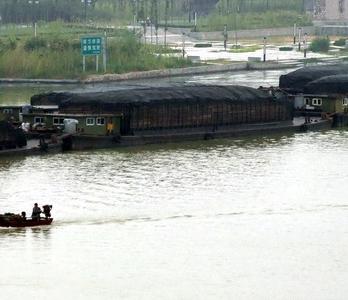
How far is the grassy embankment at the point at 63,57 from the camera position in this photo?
6969 cm

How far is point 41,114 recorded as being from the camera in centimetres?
4184

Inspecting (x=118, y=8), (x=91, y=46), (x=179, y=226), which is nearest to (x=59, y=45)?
(x=91, y=46)

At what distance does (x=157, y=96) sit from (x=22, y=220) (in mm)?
15637

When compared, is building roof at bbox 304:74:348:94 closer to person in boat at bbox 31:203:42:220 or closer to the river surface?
the river surface

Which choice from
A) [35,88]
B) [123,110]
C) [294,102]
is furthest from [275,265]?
[35,88]

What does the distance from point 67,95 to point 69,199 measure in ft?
40.8

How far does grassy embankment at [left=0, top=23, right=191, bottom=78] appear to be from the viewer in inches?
2744

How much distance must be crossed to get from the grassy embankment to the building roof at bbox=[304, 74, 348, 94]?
19.8 metres

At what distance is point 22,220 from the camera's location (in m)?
29.0

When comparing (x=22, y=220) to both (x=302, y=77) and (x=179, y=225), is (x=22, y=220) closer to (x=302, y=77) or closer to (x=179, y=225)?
(x=179, y=225)

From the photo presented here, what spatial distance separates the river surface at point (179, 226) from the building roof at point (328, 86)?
9.93 m

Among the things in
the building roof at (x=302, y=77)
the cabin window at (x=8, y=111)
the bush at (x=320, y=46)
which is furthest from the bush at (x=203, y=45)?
the cabin window at (x=8, y=111)

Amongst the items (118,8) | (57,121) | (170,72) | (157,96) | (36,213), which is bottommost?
(170,72)

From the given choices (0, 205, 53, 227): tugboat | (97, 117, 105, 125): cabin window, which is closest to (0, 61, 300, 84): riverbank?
(97, 117, 105, 125): cabin window
